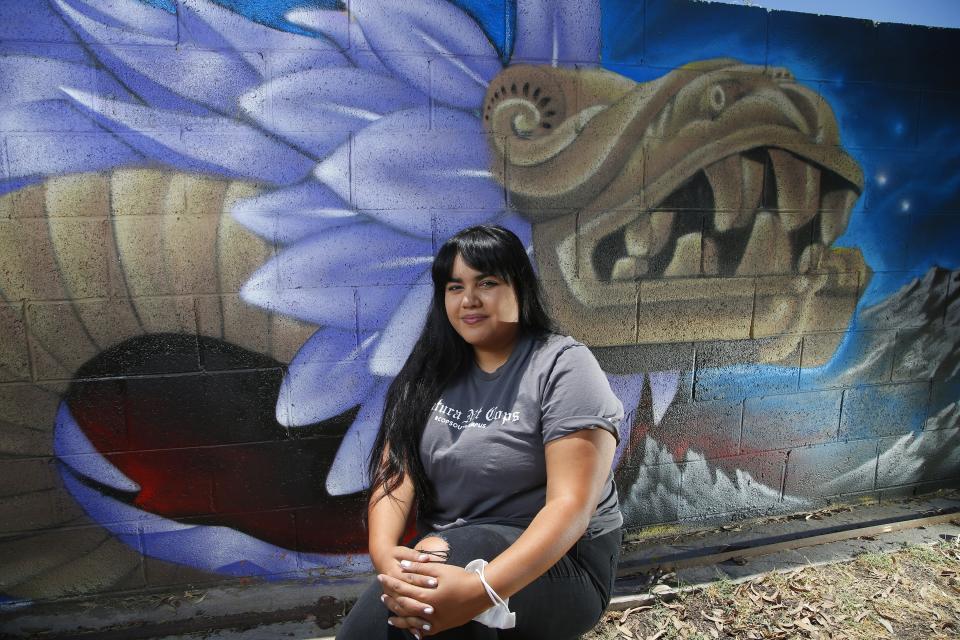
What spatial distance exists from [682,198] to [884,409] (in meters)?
1.89

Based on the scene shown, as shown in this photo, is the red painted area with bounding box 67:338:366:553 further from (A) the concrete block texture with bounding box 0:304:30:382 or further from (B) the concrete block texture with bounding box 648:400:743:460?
(B) the concrete block texture with bounding box 648:400:743:460

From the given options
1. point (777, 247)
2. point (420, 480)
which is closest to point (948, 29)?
point (777, 247)

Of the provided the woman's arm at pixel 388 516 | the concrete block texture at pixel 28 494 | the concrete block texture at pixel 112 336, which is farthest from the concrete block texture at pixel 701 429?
the concrete block texture at pixel 28 494

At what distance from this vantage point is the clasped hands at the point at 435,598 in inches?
51.6

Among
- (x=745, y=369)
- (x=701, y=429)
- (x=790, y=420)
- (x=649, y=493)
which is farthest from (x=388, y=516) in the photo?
(x=790, y=420)

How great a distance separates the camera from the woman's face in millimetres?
1604

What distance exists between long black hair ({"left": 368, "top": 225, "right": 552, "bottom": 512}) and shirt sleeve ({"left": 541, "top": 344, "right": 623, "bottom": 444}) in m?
0.20

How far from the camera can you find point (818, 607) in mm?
→ 2547

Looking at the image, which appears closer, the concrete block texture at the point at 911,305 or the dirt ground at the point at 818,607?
the dirt ground at the point at 818,607

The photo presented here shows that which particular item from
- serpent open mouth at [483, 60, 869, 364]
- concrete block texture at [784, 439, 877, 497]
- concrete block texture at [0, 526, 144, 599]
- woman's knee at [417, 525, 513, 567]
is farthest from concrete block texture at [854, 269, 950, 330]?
concrete block texture at [0, 526, 144, 599]

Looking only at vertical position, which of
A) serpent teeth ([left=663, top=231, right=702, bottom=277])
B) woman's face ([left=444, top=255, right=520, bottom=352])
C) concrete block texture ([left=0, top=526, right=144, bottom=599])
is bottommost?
concrete block texture ([left=0, top=526, right=144, bottom=599])

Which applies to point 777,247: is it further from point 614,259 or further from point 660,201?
point 614,259

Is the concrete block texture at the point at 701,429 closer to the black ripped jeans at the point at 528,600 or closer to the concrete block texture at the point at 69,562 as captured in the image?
the black ripped jeans at the point at 528,600

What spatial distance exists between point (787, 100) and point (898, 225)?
3.38 ft
